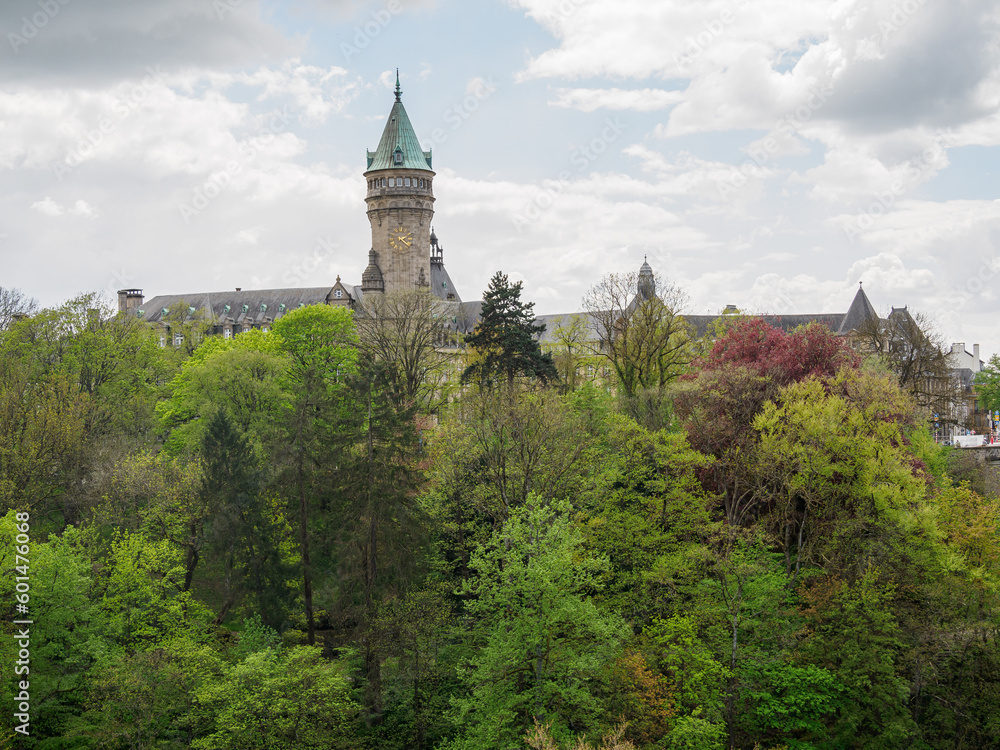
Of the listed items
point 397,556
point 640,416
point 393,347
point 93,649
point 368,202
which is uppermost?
point 368,202

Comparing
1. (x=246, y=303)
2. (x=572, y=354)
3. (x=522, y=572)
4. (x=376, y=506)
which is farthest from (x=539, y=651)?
(x=246, y=303)

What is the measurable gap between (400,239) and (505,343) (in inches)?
1664

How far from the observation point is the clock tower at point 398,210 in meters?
80.3

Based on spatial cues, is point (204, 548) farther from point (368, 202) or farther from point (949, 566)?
point (368, 202)

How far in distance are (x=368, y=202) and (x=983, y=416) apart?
6055 centimetres

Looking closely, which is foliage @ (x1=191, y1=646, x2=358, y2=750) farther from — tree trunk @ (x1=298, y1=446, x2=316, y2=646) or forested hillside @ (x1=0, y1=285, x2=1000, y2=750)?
tree trunk @ (x1=298, y1=446, x2=316, y2=646)

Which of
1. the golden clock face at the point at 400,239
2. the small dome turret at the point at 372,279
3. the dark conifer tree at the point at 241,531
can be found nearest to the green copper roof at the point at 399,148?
the golden clock face at the point at 400,239

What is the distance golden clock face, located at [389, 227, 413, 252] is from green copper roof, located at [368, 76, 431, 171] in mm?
5473

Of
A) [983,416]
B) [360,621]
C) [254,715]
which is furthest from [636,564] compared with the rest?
[983,416]

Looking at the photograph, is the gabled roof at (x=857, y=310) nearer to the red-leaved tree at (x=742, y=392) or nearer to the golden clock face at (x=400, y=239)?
the golden clock face at (x=400, y=239)

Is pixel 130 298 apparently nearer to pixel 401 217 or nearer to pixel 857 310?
pixel 401 217

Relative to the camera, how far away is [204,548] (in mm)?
35969

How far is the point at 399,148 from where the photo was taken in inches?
3172

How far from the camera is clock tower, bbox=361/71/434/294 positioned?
80.3 meters
